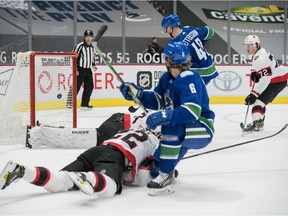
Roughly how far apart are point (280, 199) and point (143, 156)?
0.72 m

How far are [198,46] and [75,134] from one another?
116 cm

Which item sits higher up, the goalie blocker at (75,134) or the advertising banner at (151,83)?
the advertising banner at (151,83)

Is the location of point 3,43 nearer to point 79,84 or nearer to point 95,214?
point 79,84

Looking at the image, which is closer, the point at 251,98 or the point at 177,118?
the point at 177,118

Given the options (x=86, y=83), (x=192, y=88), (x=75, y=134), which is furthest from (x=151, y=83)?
(x=192, y=88)

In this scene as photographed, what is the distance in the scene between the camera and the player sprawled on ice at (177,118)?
2.79 metres

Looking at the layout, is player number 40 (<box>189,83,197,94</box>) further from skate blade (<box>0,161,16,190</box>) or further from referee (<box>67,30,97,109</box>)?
referee (<box>67,30,97,109</box>)

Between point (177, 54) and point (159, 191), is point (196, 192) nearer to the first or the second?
point (159, 191)

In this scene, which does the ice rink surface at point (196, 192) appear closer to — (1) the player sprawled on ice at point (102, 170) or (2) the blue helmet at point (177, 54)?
(1) the player sprawled on ice at point (102, 170)

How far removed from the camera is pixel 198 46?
15.1 ft

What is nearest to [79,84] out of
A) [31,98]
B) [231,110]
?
[231,110]

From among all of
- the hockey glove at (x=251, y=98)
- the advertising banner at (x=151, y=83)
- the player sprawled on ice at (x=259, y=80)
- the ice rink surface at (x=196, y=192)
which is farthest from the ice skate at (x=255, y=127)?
the advertising banner at (x=151, y=83)

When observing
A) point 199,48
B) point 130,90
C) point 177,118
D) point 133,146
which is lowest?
point 133,146

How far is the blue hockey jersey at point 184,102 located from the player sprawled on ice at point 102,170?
8.1 inches
